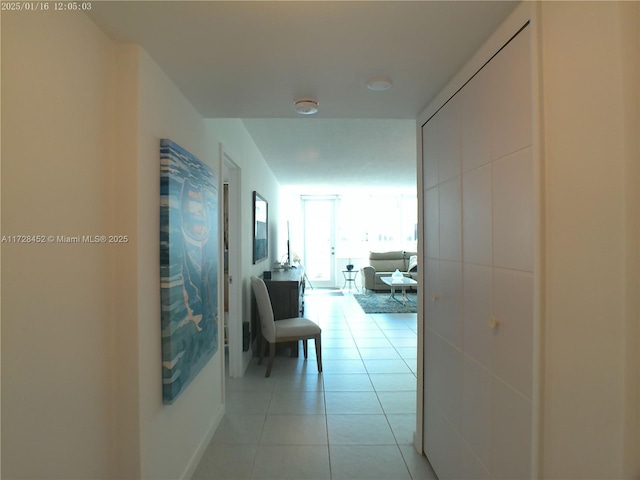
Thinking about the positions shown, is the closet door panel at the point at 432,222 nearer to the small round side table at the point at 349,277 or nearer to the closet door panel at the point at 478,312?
the closet door panel at the point at 478,312

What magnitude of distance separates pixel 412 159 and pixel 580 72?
159 inches

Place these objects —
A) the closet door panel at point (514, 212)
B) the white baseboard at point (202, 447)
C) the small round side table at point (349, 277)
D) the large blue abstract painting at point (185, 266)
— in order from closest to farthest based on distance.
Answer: the closet door panel at point (514, 212) → the large blue abstract painting at point (185, 266) → the white baseboard at point (202, 447) → the small round side table at point (349, 277)

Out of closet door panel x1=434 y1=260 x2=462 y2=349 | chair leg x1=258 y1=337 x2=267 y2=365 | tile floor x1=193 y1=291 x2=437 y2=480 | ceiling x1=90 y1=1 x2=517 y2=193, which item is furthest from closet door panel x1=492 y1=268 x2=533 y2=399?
chair leg x1=258 y1=337 x2=267 y2=365

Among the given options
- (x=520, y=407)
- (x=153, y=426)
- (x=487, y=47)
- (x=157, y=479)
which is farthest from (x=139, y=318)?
(x=487, y=47)

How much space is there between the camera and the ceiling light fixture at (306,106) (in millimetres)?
1769

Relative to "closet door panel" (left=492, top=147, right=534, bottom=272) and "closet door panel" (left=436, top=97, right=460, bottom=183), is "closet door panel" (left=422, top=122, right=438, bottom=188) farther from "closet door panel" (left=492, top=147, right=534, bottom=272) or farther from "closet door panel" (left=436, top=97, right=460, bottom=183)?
"closet door panel" (left=492, top=147, right=534, bottom=272)

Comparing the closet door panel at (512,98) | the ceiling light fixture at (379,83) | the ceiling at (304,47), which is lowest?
the closet door panel at (512,98)

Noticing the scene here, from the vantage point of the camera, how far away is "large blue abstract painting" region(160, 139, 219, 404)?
4.76 ft

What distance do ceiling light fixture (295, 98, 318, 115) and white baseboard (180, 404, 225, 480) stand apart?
6.93ft

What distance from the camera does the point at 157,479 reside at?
1.41 meters

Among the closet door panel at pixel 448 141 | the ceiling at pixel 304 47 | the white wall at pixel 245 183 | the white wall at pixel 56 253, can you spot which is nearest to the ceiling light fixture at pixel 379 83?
the ceiling at pixel 304 47

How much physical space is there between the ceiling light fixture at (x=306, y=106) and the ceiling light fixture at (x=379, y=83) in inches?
13.5

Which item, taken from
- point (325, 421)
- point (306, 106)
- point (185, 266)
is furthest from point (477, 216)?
point (325, 421)

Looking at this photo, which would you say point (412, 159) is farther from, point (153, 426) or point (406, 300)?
point (153, 426)
